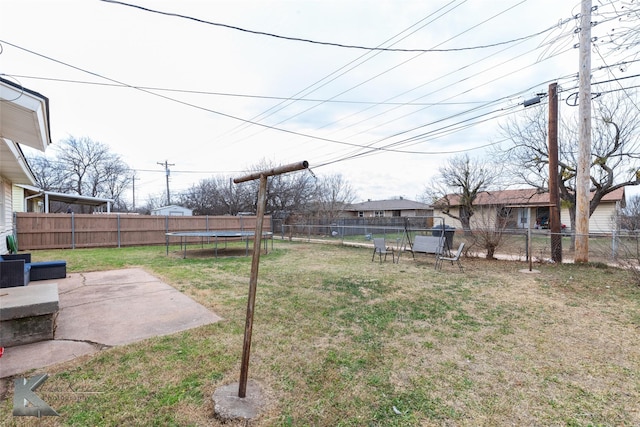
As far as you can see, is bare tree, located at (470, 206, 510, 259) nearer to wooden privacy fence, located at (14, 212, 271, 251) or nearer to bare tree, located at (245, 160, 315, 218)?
wooden privacy fence, located at (14, 212, 271, 251)

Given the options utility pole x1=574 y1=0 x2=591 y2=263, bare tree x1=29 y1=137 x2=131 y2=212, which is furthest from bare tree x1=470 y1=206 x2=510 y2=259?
bare tree x1=29 y1=137 x2=131 y2=212

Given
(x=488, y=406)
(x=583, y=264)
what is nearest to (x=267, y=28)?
(x=488, y=406)

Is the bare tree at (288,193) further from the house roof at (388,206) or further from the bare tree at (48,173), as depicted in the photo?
the bare tree at (48,173)

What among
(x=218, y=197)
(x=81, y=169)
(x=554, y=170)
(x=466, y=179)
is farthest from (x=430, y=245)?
(x=81, y=169)

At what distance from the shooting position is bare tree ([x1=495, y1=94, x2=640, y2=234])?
11242 mm

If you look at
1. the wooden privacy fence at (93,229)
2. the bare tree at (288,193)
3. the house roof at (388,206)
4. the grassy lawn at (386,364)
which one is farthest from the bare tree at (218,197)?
the grassy lawn at (386,364)

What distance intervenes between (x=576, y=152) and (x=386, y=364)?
14.9m

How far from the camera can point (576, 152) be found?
42.1 feet

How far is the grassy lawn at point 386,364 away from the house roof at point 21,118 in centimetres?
262

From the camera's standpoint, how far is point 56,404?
2172 mm

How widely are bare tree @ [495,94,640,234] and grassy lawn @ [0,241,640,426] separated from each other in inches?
351

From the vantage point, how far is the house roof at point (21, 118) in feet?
9.53

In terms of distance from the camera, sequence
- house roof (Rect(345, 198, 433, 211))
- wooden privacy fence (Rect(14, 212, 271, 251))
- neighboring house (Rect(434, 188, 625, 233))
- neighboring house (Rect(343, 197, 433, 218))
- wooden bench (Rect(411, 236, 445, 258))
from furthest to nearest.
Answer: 1. house roof (Rect(345, 198, 433, 211))
2. neighboring house (Rect(343, 197, 433, 218))
3. neighboring house (Rect(434, 188, 625, 233))
4. wooden privacy fence (Rect(14, 212, 271, 251))
5. wooden bench (Rect(411, 236, 445, 258))

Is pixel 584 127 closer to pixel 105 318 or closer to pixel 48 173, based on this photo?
pixel 105 318
